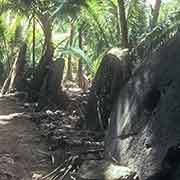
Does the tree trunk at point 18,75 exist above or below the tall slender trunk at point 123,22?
below

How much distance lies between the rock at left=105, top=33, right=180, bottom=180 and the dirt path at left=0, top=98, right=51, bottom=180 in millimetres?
1198

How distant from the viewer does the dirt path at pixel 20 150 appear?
20.2 feet

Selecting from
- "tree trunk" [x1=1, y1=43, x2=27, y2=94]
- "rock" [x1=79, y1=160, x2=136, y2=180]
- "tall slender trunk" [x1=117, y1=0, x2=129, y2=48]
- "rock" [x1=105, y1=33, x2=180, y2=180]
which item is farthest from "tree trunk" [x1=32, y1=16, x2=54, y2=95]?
"rock" [x1=79, y1=160, x2=136, y2=180]

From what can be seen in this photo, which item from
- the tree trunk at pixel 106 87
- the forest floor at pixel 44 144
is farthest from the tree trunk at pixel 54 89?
the tree trunk at pixel 106 87

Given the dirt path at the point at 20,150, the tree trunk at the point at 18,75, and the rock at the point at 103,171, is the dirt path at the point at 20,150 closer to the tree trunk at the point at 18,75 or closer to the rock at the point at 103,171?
the rock at the point at 103,171

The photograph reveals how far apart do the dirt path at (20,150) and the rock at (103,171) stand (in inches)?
33.5

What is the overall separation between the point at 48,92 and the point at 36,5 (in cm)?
285

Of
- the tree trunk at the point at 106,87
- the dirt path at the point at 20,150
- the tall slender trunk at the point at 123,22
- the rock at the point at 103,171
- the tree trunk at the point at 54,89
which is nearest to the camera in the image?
the rock at the point at 103,171

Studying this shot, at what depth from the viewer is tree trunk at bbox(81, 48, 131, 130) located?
7.58 m

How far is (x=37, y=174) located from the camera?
621 centimetres

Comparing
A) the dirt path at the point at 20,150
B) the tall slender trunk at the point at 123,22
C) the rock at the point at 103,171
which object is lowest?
the dirt path at the point at 20,150

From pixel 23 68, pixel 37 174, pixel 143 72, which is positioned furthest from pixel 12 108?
pixel 143 72

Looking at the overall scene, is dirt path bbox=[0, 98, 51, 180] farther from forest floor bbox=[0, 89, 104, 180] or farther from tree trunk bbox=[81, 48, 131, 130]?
tree trunk bbox=[81, 48, 131, 130]

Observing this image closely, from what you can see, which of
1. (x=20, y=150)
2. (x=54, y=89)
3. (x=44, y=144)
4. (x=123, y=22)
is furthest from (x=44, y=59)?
(x=20, y=150)
